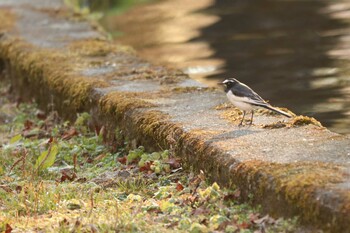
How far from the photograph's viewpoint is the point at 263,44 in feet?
44.5

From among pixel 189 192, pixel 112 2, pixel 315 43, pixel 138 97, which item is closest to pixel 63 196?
pixel 189 192

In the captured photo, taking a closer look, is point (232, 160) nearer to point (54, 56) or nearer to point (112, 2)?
point (54, 56)

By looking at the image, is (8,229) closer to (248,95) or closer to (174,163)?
(174,163)

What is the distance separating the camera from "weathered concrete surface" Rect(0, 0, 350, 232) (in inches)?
212

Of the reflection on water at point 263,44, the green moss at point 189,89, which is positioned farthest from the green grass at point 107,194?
the reflection on water at point 263,44

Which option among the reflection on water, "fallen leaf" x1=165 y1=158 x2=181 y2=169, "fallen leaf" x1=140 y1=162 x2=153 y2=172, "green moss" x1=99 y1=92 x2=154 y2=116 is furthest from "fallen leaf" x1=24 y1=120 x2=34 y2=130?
"fallen leaf" x1=165 y1=158 x2=181 y2=169

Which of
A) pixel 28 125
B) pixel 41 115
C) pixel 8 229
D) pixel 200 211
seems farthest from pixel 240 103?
pixel 41 115

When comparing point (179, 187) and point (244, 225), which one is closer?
point (244, 225)

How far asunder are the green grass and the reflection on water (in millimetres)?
2369

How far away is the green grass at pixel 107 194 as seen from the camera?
18.2 ft

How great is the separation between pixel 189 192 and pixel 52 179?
1442mm

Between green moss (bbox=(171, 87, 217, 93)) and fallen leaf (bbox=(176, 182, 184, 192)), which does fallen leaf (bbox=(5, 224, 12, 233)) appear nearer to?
fallen leaf (bbox=(176, 182, 184, 192))

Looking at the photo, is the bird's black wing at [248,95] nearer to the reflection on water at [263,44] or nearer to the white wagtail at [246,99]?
the white wagtail at [246,99]

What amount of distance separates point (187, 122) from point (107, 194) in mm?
1022
